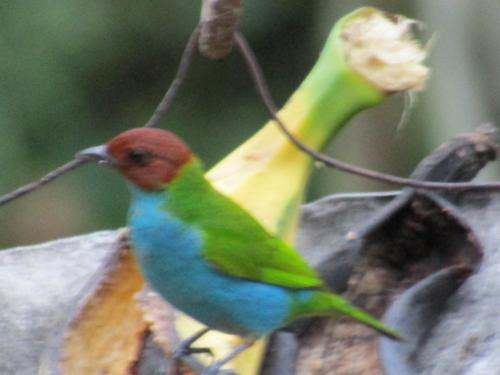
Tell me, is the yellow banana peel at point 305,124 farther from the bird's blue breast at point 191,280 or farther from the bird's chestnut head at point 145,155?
the bird's chestnut head at point 145,155

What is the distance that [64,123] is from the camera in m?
3.71

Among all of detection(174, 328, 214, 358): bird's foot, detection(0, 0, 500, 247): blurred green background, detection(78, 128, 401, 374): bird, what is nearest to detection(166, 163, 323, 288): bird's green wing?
detection(78, 128, 401, 374): bird

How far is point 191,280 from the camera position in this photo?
69.2 inches

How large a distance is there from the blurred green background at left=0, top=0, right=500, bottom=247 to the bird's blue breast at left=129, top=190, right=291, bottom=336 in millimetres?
1780

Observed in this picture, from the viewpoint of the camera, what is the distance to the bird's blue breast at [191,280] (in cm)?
172

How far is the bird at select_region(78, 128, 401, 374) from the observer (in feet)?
5.64

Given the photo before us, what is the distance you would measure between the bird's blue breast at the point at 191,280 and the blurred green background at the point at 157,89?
1780mm

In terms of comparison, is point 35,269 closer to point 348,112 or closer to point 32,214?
point 348,112

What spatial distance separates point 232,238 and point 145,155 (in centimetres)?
21

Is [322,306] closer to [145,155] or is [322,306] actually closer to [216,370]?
→ [216,370]

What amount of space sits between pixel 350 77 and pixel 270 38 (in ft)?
7.16

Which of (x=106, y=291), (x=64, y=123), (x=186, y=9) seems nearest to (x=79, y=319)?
(x=106, y=291)

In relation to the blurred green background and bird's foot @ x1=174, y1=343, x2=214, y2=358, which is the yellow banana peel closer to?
bird's foot @ x1=174, y1=343, x2=214, y2=358

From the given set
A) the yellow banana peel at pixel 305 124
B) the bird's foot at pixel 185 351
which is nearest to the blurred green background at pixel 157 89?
the yellow banana peel at pixel 305 124
